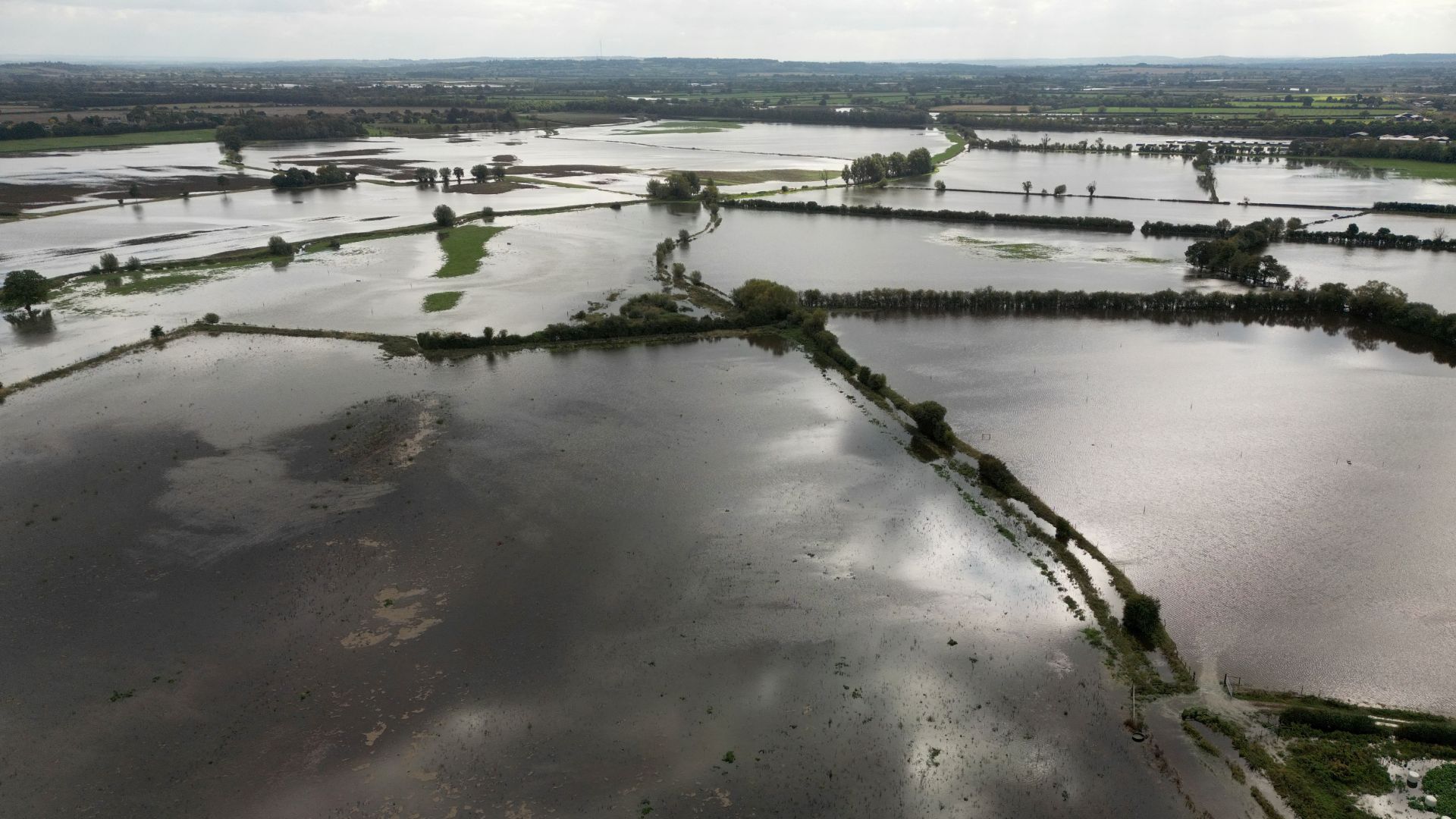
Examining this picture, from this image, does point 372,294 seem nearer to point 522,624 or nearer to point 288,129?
point 522,624

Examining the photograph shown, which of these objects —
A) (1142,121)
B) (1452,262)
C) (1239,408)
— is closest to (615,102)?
(1142,121)

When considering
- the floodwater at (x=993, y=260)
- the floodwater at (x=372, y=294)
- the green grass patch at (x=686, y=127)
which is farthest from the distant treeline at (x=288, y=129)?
the floodwater at (x=993, y=260)

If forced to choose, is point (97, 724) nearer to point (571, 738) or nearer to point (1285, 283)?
point (571, 738)

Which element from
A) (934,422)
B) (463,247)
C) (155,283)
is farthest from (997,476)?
(155,283)

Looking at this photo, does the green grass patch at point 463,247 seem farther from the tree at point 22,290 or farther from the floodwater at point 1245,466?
the floodwater at point 1245,466

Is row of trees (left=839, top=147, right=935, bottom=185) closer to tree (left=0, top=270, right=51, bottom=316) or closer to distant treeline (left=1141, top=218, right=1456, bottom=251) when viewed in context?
distant treeline (left=1141, top=218, right=1456, bottom=251)

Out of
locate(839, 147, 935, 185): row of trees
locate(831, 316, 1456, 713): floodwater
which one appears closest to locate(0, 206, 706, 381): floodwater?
locate(831, 316, 1456, 713): floodwater
